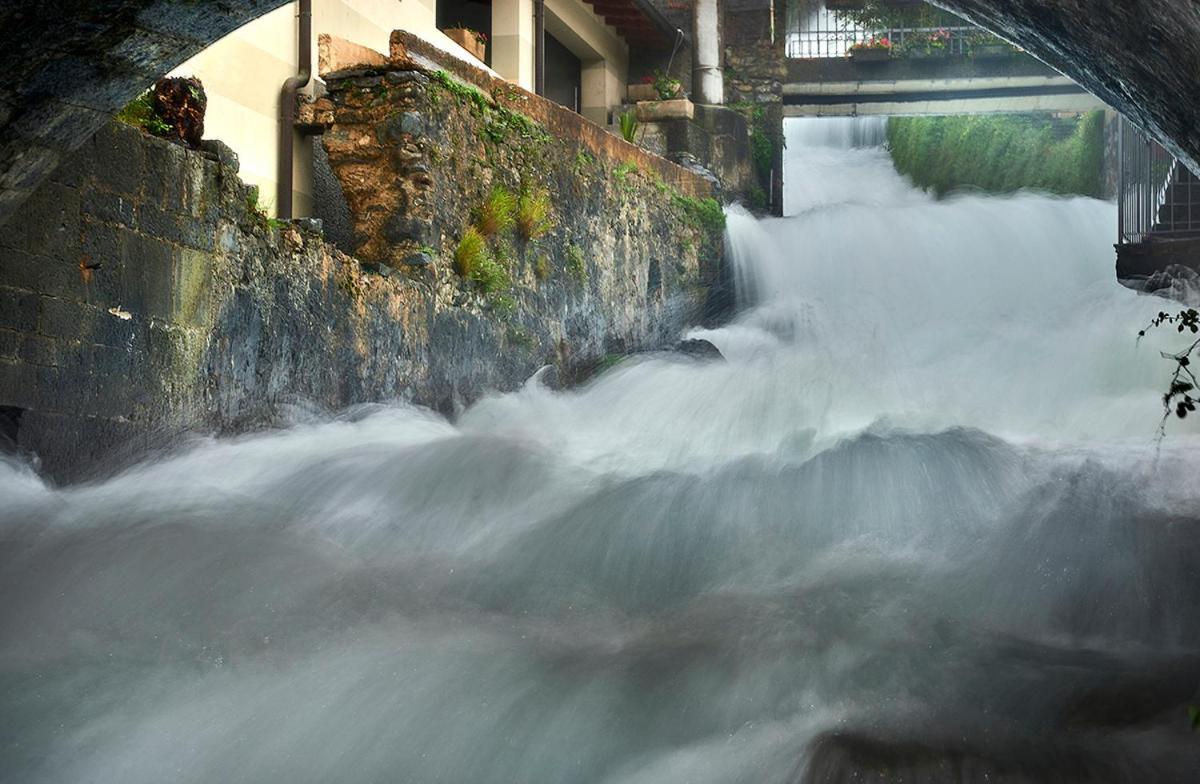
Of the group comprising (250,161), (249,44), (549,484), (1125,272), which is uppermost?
(249,44)

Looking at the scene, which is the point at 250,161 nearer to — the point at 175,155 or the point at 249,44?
the point at 249,44

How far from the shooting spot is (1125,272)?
12336 millimetres

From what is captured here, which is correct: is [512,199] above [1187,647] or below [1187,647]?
above

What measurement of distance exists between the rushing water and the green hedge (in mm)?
13579

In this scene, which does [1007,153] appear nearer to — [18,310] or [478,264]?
[478,264]

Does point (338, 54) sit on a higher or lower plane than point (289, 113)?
higher

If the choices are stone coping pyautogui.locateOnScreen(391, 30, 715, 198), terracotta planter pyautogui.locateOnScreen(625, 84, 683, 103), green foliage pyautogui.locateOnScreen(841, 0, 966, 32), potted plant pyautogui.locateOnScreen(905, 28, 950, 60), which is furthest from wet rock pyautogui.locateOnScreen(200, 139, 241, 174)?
green foliage pyautogui.locateOnScreen(841, 0, 966, 32)

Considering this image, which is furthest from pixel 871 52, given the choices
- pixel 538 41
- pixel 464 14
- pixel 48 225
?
pixel 48 225

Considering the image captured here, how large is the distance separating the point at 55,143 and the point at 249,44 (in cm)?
491

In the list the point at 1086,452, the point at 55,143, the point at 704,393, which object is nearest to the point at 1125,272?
the point at 704,393

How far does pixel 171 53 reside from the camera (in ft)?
14.8

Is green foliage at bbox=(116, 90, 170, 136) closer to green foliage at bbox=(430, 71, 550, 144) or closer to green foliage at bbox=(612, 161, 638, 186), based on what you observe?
green foliage at bbox=(430, 71, 550, 144)

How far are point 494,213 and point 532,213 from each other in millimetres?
715

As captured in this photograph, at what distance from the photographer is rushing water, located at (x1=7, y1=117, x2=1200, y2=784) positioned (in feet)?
13.5
